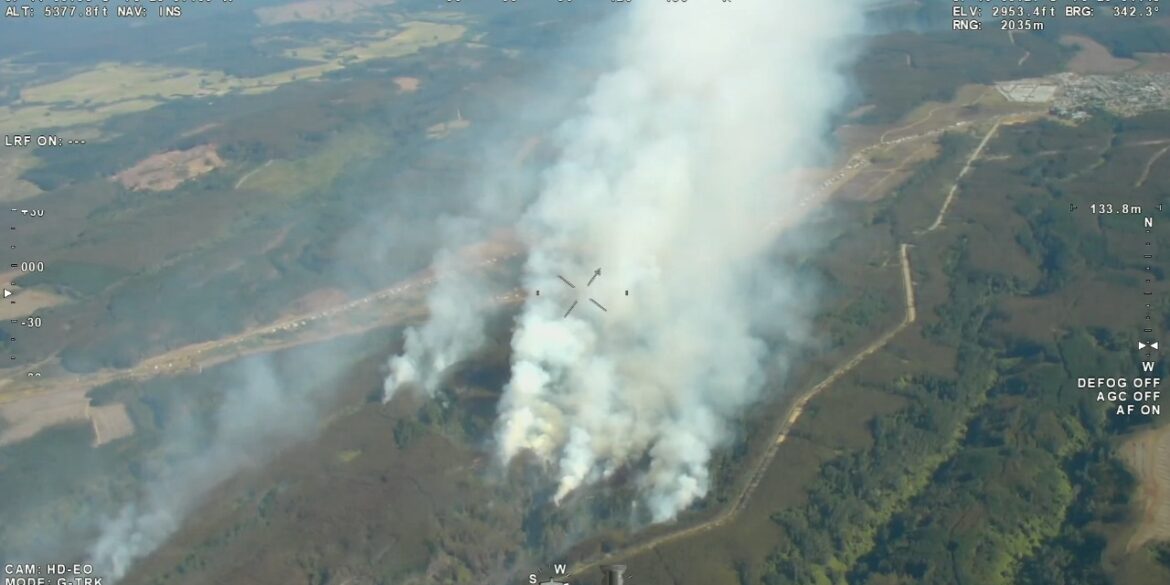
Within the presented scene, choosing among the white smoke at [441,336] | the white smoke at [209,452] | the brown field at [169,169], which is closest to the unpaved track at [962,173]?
the white smoke at [441,336]

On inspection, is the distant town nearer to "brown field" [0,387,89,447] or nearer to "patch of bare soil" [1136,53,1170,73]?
"patch of bare soil" [1136,53,1170,73]

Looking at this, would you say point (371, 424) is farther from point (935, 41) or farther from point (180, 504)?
point (935, 41)

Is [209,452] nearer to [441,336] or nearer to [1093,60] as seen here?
[441,336]

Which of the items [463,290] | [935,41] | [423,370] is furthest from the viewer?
[935,41]

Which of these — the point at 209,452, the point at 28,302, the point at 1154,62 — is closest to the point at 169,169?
the point at 28,302

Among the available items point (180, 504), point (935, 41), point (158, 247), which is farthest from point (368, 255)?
point (935, 41)

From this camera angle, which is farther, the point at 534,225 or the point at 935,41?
the point at 935,41
